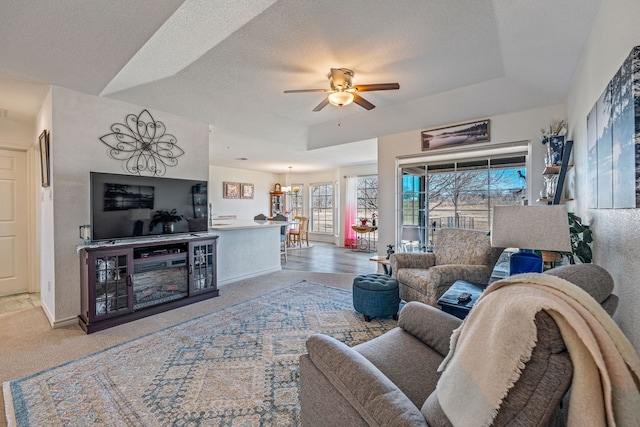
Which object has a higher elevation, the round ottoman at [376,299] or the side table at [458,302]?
the side table at [458,302]

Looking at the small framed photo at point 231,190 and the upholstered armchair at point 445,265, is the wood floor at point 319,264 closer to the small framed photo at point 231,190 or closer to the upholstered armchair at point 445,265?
the upholstered armchair at point 445,265

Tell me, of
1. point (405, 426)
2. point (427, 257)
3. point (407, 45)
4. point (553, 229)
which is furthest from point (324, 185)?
point (405, 426)

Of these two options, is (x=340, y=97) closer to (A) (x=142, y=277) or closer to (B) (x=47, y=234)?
(A) (x=142, y=277)

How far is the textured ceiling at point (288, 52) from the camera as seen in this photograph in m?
2.09

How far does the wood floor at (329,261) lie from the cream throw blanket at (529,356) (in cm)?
459

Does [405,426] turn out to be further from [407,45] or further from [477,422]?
[407,45]

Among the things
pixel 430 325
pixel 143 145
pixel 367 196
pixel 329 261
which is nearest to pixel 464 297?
pixel 430 325

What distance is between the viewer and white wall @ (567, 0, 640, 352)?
1.20 m

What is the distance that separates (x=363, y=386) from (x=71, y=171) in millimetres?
3612

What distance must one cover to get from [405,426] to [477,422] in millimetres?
254

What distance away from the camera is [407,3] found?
84.1 inches

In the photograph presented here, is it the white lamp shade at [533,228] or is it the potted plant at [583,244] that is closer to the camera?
the white lamp shade at [533,228]

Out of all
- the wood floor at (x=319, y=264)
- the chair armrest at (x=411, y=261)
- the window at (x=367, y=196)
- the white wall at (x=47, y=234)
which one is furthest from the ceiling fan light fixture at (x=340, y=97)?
the window at (x=367, y=196)

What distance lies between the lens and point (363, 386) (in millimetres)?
1050
